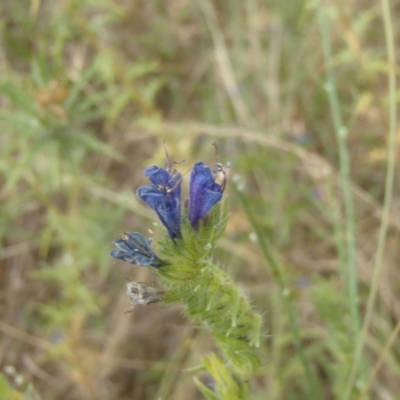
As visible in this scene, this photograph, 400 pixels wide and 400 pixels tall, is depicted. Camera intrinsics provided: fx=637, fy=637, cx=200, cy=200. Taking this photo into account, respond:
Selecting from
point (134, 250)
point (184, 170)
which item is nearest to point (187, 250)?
point (134, 250)

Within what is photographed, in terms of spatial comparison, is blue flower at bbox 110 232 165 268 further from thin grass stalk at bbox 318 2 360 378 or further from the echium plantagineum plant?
thin grass stalk at bbox 318 2 360 378

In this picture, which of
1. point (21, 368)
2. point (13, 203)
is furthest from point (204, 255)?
point (21, 368)

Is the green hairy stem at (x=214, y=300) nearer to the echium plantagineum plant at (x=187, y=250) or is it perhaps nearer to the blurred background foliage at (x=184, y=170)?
the echium plantagineum plant at (x=187, y=250)

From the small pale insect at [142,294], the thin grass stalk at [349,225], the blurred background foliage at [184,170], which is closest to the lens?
the small pale insect at [142,294]

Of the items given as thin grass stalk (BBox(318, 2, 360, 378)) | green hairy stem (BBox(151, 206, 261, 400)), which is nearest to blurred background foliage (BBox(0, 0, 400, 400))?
thin grass stalk (BBox(318, 2, 360, 378))

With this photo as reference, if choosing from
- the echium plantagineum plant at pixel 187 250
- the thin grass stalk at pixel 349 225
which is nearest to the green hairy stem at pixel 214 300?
the echium plantagineum plant at pixel 187 250

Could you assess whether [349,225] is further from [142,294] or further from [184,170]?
[142,294]

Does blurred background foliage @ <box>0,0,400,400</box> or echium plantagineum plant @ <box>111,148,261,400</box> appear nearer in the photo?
echium plantagineum plant @ <box>111,148,261,400</box>
